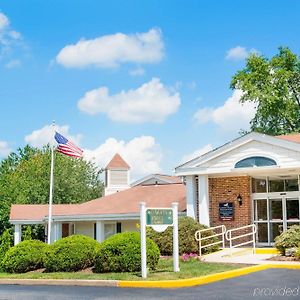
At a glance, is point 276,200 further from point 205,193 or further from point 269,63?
point 269,63

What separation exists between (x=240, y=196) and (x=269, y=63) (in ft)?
84.9

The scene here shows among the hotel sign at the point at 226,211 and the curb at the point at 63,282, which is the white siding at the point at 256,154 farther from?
the curb at the point at 63,282

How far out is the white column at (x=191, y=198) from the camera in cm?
2725

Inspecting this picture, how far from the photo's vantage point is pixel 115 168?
5516 cm

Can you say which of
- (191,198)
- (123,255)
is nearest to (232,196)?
(191,198)

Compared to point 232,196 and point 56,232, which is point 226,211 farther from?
point 56,232

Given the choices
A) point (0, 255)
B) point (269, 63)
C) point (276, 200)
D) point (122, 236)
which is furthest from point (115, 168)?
point (122, 236)

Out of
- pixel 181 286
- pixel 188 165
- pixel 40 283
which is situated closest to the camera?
pixel 181 286

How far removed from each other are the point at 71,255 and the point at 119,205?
13349 mm

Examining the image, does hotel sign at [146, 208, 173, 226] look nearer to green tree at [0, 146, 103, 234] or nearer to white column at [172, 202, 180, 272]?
white column at [172, 202, 180, 272]

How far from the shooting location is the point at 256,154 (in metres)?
26.0

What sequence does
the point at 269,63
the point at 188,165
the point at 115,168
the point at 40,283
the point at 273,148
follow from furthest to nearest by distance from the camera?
the point at 115,168 → the point at 269,63 → the point at 188,165 → the point at 273,148 → the point at 40,283

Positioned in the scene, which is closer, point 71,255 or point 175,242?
point 175,242

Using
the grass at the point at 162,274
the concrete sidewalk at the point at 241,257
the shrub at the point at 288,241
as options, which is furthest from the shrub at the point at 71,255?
the shrub at the point at 288,241
